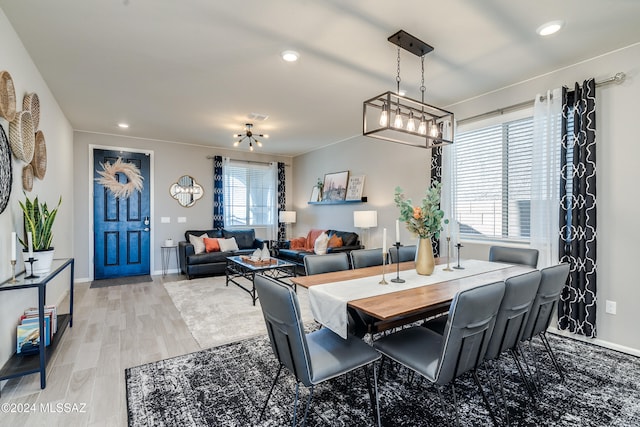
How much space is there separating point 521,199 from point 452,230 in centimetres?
85

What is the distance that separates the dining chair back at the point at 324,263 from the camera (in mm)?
2549

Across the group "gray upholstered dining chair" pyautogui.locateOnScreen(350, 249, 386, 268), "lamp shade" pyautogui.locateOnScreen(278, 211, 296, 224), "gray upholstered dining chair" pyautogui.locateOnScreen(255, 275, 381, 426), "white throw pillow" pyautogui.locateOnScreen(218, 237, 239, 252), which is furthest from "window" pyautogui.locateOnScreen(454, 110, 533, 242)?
"white throw pillow" pyautogui.locateOnScreen(218, 237, 239, 252)

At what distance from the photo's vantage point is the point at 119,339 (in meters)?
2.97

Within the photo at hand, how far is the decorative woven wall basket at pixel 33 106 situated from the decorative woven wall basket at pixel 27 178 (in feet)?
1.33

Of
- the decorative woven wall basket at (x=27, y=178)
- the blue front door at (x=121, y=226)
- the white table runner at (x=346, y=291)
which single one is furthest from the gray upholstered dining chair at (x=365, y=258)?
the blue front door at (x=121, y=226)

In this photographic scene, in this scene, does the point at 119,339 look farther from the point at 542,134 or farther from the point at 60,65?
the point at 542,134

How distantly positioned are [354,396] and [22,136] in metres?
3.27

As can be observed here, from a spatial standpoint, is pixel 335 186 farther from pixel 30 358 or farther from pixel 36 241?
pixel 30 358

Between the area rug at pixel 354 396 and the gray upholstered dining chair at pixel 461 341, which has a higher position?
the gray upholstered dining chair at pixel 461 341

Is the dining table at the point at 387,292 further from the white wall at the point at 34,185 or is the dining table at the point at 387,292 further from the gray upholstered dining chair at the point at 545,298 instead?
the white wall at the point at 34,185

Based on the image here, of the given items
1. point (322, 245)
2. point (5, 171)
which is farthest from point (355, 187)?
point (5, 171)

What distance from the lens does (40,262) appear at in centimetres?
238

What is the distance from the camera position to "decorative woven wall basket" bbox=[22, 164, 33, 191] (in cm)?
270

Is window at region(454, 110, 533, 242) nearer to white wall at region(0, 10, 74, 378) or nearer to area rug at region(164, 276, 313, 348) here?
area rug at region(164, 276, 313, 348)
